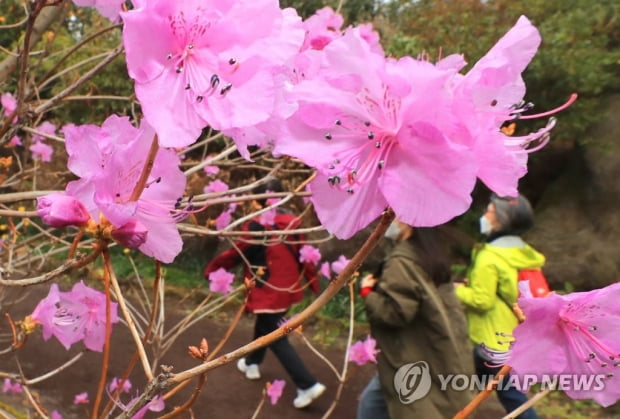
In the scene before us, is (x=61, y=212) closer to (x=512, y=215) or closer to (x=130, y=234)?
(x=130, y=234)

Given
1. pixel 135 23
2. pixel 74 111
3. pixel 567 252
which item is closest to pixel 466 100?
pixel 135 23

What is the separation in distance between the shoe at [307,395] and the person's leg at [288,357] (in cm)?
3

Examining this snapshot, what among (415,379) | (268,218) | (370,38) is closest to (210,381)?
(268,218)

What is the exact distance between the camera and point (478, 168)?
1.69 ft

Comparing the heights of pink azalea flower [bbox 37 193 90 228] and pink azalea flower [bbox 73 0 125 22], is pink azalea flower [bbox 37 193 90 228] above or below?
Answer: below

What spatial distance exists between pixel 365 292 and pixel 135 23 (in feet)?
6.97

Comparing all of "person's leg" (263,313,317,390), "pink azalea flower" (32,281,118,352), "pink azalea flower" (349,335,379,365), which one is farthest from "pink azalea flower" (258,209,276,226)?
"pink azalea flower" (32,281,118,352)

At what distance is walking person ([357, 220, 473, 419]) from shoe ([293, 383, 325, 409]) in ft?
4.84

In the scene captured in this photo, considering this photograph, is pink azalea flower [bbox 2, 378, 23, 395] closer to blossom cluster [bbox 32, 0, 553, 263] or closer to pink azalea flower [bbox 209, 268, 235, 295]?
pink azalea flower [bbox 209, 268, 235, 295]

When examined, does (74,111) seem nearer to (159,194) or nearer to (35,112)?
(35,112)

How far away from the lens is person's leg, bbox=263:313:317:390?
3.70 m

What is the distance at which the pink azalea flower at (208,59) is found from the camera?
1.83ft

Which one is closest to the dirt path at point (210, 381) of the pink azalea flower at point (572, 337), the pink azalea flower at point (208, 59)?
the pink azalea flower at point (572, 337)

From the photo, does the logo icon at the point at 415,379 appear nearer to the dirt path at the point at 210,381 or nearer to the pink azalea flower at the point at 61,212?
the pink azalea flower at the point at 61,212
